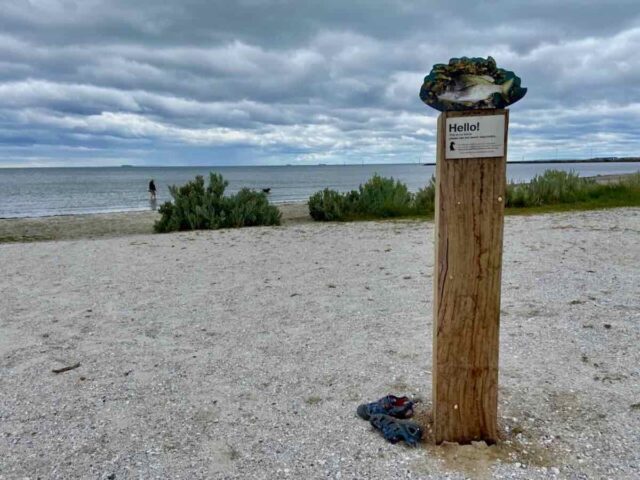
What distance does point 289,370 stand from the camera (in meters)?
3.35

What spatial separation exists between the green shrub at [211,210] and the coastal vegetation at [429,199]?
1.79m

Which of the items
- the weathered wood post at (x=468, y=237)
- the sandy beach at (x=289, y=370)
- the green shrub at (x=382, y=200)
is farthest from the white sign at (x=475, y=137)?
the green shrub at (x=382, y=200)

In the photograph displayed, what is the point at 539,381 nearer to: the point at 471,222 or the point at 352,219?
the point at 471,222

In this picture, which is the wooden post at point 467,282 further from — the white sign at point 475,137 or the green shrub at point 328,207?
the green shrub at point 328,207

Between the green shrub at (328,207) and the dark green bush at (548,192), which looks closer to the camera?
the green shrub at (328,207)

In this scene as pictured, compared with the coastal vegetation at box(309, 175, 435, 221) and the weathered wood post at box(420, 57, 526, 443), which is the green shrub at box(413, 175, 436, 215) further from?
the weathered wood post at box(420, 57, 526, 443)

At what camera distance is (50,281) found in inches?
247

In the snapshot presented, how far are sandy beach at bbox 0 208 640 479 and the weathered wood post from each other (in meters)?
0.24

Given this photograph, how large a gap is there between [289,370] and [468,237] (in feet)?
5.48

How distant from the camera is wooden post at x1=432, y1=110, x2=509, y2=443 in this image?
7.05ft

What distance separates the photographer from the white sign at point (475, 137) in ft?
6.87

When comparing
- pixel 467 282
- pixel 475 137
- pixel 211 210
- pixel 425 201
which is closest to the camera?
pixel 475 137

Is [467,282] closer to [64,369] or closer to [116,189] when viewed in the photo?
[64,369]

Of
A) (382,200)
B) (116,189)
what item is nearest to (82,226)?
(382,200)
